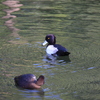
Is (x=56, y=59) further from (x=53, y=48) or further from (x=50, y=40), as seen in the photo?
(x=50, y=40)

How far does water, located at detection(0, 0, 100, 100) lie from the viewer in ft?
27.8

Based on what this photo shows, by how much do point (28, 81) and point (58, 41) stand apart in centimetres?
496

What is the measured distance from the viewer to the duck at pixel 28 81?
8.42 meters

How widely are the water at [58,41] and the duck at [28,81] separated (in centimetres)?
15

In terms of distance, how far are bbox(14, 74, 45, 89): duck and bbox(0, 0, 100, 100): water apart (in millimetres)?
146

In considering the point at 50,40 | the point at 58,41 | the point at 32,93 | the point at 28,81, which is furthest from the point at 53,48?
the point at 32,93

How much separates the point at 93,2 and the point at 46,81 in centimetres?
1331

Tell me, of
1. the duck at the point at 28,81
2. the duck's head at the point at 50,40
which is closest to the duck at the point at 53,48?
the duck's head at the point at 50,40

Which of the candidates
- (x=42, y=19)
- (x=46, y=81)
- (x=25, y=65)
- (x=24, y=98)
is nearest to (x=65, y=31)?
(x=42, y=19)

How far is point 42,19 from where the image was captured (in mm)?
16688

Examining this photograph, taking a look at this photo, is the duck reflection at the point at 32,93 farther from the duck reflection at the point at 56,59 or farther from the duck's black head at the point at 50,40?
the duck's black head at the point at 50,40

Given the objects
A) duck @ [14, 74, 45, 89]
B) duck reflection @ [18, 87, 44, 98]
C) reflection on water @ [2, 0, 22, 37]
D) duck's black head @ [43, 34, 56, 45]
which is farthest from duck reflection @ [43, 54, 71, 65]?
reflection on water @ [2, 0, 22, 37]

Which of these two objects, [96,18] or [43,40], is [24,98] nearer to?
[43,40]

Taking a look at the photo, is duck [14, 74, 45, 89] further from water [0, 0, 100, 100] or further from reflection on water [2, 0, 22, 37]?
reflection on water [2, 0, 22, 37]
